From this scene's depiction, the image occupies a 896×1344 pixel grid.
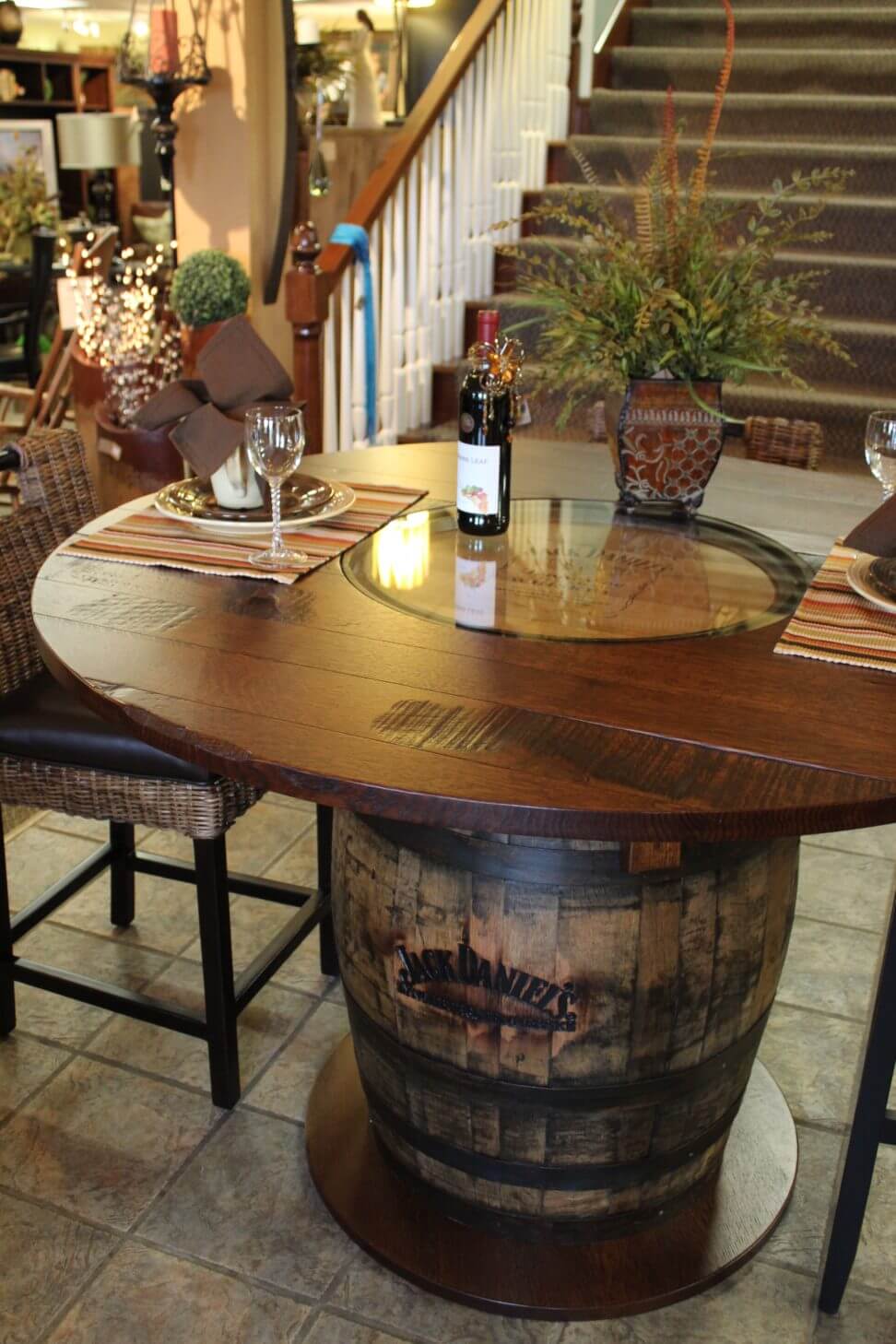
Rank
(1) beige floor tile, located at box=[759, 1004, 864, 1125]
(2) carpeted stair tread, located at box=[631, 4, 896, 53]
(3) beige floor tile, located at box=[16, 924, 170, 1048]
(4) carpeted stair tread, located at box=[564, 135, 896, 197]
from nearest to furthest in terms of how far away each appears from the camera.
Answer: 1. (1) beige floor tile, located at box=[759, 1004, 864, 1125]
2. (3) beige floor tile, located at box=[16, 924, 170, 1048]
3. (4) carpeted stair tread, located at box=[564, 135, 896, 197]
4. (2) carpeted stair tread, located at box=[631, 4, 896, 53]

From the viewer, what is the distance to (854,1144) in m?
1.49

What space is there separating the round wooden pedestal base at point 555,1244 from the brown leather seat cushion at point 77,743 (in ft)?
1.92

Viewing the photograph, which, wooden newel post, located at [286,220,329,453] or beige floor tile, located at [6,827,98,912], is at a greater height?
wooden newel post, located at [286,220,329,453]

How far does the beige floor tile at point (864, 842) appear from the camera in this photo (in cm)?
259

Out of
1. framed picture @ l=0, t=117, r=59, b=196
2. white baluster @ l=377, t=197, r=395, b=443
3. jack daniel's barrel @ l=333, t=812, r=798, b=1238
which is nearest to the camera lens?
jack daniel's barrel @ l=333, t=812, r=798, b=1238

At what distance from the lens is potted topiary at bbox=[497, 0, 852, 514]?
1.64 meters

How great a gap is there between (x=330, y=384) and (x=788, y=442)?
1531 mm

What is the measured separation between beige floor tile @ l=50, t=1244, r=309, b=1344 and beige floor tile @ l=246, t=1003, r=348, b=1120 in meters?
0.31

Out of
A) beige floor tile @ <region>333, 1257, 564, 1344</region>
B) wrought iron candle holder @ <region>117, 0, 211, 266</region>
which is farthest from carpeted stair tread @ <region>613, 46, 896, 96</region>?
beige floor tile @ <region>333, 1257, 564, 1344</region>

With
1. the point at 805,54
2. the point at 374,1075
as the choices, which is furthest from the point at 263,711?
the point at 805,54

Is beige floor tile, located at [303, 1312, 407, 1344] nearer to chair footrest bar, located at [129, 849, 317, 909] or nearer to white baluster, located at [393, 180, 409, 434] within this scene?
chair footrest bar, located at [129, 849, 317, 909]

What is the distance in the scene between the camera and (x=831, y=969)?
2.22 meters

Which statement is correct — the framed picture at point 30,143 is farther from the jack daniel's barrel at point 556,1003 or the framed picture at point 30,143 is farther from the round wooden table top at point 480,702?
the jack daniel's barrel at point 556,1003

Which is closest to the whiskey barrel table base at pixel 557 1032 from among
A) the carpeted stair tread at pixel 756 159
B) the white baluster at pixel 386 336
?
the white baluster at pixel 386 336
